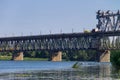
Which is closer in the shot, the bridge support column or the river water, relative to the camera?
the river water

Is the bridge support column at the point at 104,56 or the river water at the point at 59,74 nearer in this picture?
the river water at the point at 59,74

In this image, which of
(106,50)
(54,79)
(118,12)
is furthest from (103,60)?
(54,79)

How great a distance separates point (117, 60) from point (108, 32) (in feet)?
480

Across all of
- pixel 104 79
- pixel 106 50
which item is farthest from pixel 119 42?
pixel 104 79

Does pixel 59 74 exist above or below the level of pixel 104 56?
below

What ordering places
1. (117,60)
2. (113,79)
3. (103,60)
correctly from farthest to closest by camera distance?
(103,60) < (113,79) < (117,60)

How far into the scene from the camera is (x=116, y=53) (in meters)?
52.0

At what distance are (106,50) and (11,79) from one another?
136 meters

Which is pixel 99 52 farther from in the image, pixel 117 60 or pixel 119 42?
pixel 117 60

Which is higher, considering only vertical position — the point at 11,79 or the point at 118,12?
the point at 118,12

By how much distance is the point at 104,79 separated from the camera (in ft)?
196

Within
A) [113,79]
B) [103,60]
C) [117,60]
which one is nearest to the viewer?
[117,60]

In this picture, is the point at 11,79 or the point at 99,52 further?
the point at 99,52

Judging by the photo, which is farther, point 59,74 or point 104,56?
point 104,56
